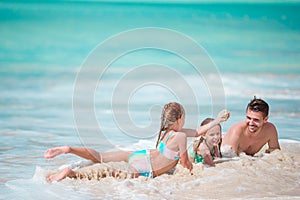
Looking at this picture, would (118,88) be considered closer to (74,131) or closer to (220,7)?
(74,131)

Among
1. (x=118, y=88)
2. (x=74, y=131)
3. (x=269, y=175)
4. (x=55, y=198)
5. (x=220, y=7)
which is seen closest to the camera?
(x=55, y=198)

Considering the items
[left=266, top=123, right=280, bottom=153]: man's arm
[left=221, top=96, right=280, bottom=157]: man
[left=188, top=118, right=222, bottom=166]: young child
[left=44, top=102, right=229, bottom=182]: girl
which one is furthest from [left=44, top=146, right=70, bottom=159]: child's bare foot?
[left=266, top=123, right=280, bottom=153]: man's arm

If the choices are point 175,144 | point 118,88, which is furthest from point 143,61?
point 175,144

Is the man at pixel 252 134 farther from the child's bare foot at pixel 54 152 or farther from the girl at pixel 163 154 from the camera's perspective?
the child's bare foot at pixel 54 152

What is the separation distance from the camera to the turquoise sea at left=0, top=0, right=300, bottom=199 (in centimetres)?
352

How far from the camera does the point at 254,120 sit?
4105mm

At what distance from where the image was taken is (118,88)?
24.3 ft

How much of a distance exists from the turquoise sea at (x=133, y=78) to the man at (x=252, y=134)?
0.74 ft

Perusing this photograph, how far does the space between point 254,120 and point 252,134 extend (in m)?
0.13

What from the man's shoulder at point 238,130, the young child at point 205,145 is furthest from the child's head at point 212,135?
the man's shoulder at point 238,130

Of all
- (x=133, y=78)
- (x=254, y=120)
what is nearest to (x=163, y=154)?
(x=254, y=120)

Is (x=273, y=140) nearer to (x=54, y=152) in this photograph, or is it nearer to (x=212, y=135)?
(x=212, y=135)

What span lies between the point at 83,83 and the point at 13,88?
99 centimetres

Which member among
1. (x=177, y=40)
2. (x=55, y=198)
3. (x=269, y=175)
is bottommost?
(x=55, y=198)
